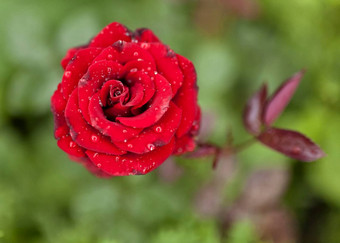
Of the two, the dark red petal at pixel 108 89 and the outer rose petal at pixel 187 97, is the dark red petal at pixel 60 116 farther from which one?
the outer rose petal at pixel 187 97

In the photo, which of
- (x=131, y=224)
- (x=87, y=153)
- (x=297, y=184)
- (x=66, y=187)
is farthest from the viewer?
(x=297, y=184)

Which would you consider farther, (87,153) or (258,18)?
(258,18)

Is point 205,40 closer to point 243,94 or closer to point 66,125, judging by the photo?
point 243,94

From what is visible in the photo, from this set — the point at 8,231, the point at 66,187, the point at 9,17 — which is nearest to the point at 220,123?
the point at 66,187

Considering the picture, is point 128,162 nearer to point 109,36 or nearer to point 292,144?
point 109,36

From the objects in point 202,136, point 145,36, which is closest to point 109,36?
point 145,36

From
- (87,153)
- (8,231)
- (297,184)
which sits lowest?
(8,231)
